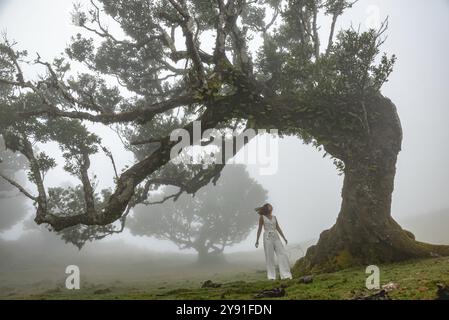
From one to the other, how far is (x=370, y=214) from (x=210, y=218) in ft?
137

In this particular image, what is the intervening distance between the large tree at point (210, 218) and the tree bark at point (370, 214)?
3971 cm

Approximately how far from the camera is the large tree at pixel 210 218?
53.2 meters

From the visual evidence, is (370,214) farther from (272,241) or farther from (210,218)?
(210,218)

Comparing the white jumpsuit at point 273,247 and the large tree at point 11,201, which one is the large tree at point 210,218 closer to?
the large tree at point 11,201

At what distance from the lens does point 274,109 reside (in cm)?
1520

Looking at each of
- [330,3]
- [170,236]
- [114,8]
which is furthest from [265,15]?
[170,236]

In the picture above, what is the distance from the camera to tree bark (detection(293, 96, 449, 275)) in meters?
12.7

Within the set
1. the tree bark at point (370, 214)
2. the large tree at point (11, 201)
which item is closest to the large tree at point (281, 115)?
the tree bark at point (370, 214)

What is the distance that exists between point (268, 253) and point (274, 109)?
6.71m

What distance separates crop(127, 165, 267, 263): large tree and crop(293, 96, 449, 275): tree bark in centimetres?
3971

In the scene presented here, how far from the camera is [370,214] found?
13.4m
